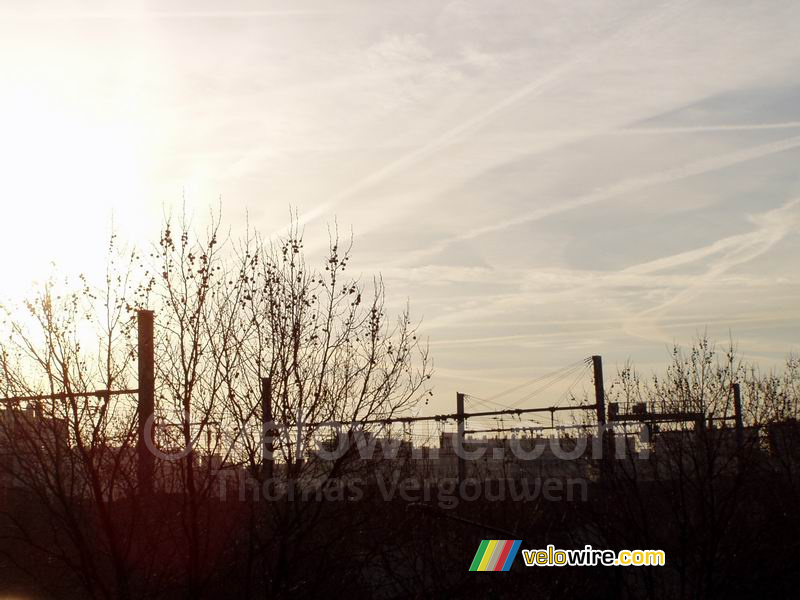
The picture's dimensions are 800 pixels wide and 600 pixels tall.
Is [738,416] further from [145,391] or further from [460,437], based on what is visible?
[145,391]

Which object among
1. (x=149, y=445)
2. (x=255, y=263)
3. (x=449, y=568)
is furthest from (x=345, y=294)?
(x=449, y=568)

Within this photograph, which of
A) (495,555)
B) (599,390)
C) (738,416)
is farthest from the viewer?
(599,390)

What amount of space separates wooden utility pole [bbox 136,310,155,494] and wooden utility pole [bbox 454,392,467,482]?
39.4ft

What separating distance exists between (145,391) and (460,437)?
14036mm

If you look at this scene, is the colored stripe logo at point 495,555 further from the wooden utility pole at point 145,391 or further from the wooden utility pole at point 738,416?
the wooden utility pole at point 145,391

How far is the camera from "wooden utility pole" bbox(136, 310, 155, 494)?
8.15m

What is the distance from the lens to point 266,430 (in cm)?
875

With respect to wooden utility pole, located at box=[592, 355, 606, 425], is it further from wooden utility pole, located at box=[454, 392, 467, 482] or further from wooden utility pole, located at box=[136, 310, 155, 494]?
wooden utility pole, located at box=[136, 310, 155, 494]

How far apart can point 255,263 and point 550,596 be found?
19.9 ft

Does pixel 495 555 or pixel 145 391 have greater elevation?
pixel 145 391

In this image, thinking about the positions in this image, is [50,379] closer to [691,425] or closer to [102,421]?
[102,421]

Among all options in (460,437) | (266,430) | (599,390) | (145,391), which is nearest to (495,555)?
(266,430)

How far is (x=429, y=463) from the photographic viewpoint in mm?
13219

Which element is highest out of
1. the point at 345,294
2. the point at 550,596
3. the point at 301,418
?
the point at 345,294
